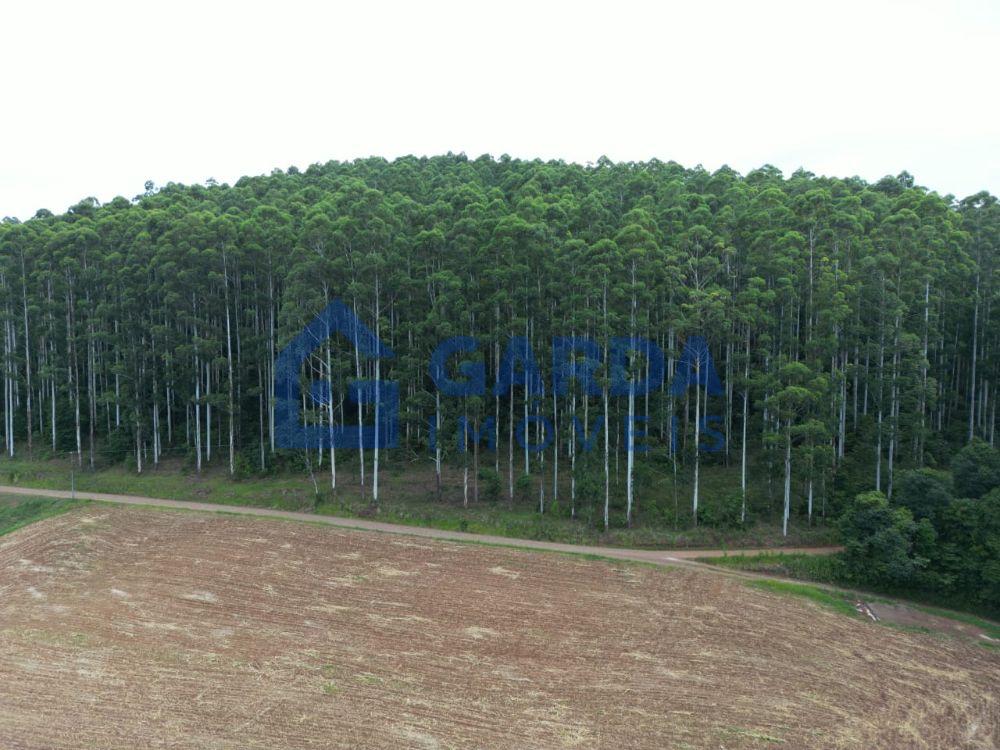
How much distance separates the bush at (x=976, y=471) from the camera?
73.6ft

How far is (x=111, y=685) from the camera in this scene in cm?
1395

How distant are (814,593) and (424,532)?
14883 millimetres

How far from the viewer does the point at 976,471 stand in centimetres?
2280

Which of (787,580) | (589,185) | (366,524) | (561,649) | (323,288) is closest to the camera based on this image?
(561,649)

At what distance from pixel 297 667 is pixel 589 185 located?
3888 cm

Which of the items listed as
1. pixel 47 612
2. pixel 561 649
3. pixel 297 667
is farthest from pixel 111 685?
pixel 561 649

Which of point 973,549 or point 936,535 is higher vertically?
point 936,535

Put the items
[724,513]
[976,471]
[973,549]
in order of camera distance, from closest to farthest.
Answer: [973,549]
[976,471]
[724,513]

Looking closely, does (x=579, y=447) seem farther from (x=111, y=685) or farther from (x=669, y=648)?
(x=111, y=685)

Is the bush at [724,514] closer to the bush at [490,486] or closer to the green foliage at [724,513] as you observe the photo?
the green foliage at [724,513]

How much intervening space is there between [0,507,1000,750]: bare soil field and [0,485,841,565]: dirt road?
5.47 feet

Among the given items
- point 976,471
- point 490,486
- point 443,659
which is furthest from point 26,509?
point 976,471

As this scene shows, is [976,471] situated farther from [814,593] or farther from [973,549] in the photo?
[814,593]

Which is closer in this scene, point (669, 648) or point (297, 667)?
point (297, 667)
